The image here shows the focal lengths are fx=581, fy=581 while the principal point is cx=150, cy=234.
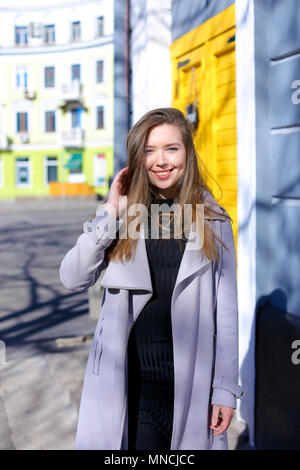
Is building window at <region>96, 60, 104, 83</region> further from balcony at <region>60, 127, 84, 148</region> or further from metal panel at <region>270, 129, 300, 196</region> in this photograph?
metal panel at <region>270, 129, 300, 196</region>

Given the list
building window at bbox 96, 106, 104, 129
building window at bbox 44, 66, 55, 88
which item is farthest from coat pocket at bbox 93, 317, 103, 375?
building window at bbox 44, 66, 55, 88

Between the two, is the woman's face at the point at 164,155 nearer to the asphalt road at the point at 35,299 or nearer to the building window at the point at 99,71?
the asphalt road at the point at 35,299

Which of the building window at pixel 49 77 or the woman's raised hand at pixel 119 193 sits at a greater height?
the building window at pixel 49 77

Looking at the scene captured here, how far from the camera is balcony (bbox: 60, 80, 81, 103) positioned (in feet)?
144

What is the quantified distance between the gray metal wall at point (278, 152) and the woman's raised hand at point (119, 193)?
1.52 metres

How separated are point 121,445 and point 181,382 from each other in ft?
1.11

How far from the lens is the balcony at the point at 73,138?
44.3 meters

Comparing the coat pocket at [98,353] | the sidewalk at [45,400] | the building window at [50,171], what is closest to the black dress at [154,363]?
the coat pocket at [98,353]

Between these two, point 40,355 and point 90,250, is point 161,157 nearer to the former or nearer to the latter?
point 90,250

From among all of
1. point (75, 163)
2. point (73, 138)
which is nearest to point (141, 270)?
point (73, 138)

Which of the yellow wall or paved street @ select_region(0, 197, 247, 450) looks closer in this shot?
paved street @ select_region(0, 197, 247, 450)

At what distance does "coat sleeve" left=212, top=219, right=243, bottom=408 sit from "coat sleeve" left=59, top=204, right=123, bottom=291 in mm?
456

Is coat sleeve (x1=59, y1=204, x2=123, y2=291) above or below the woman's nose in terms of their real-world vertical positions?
below

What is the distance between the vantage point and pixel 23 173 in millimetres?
46812
